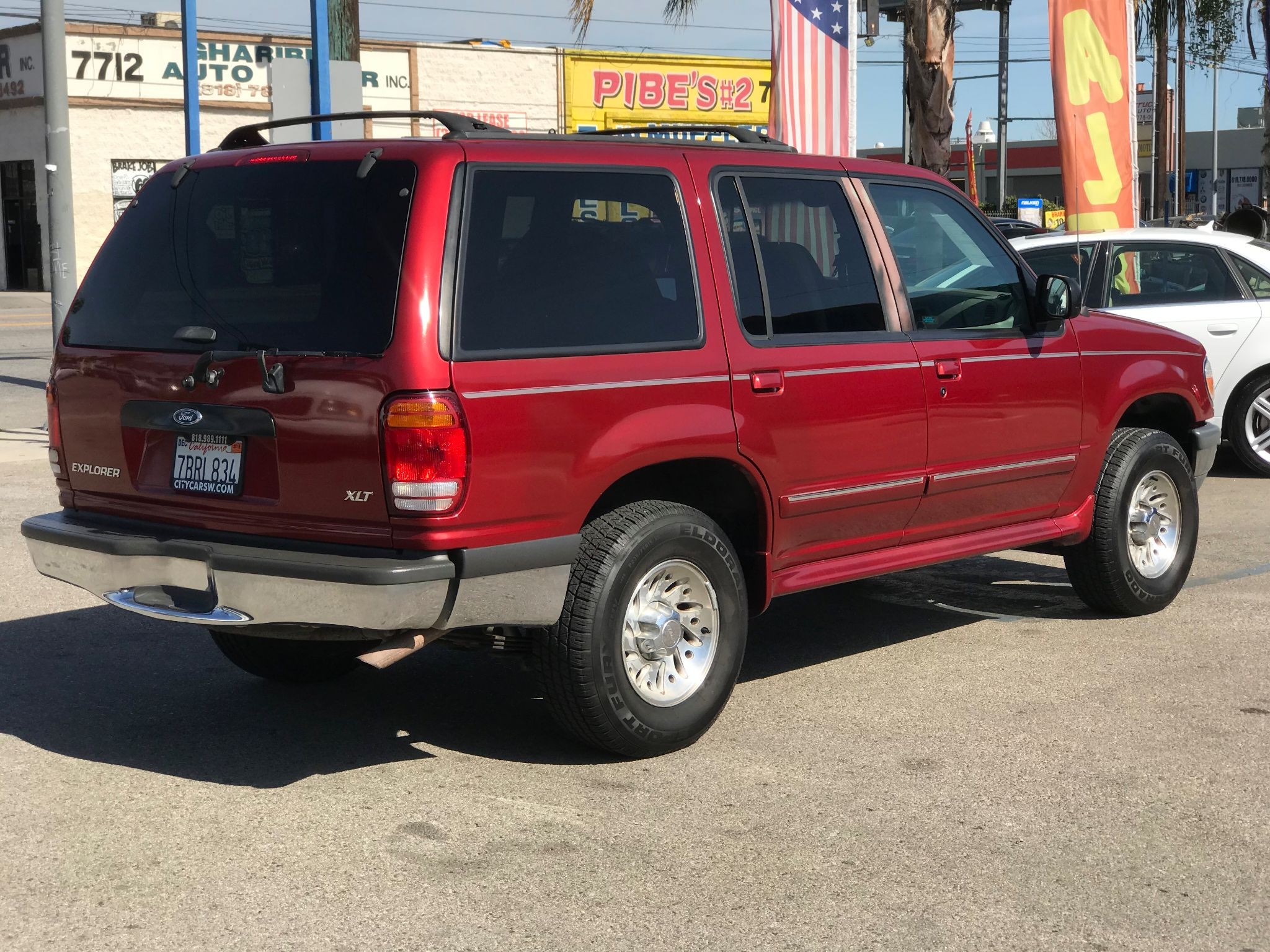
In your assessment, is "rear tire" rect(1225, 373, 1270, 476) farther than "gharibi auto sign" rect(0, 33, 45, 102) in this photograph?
No

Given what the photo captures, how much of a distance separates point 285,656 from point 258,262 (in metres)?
1.78

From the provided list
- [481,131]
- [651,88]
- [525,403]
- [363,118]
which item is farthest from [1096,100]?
[651,88]

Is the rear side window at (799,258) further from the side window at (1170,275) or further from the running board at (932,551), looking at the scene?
the side window at (1170,275)

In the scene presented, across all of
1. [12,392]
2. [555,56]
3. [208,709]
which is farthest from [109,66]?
[208,709]

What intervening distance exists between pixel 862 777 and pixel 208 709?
2.43 m

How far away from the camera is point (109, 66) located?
36.6m

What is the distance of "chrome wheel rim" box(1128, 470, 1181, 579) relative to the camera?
6977mm

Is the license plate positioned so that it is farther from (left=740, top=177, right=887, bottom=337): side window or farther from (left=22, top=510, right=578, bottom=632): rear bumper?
(left=740, top=177, right=887, bottom=337): side window

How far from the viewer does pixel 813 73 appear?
39.8 feet

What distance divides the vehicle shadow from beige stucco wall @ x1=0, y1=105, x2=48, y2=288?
34239 millimetres

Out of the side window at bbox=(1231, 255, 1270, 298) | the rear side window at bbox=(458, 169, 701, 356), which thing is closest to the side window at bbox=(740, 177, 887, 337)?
the rear side window at bbox=(458, 169, 701, 356)

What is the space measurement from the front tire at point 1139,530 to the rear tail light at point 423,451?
11.5ft

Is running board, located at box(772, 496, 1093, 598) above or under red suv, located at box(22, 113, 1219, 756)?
under

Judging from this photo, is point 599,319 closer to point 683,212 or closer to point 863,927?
point 683,212
